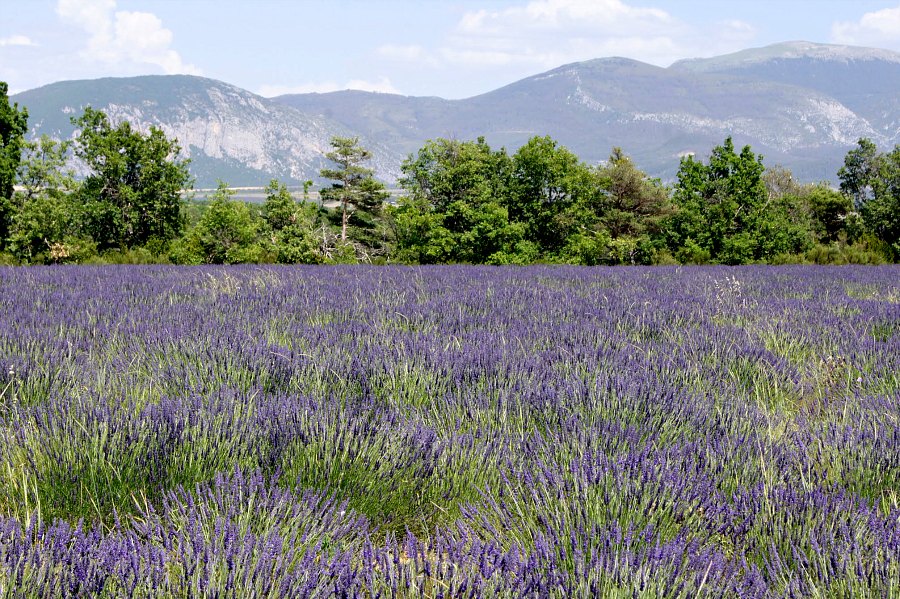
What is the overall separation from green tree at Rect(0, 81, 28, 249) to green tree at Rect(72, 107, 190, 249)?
8.15ft

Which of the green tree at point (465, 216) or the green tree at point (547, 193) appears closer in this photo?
the green tree at point (465, 216)

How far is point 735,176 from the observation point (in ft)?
87.7

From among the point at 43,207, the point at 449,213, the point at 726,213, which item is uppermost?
the point at 726,213

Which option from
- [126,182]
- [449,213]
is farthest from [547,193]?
[126,182]

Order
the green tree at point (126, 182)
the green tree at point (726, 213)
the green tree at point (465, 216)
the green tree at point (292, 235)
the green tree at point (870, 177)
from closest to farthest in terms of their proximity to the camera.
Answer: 1. the green tree at point (292, 235)
2. the green tree at point (726, 213)
3. the green tree at point (465, 216)
4. the green tree at point (126, 182)
5. the green tree at point (870, 177)

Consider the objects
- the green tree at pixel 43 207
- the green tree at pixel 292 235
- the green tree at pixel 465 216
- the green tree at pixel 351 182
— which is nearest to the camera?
the green tree at pixel 292 235

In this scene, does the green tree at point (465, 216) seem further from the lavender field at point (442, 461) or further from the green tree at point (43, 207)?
the lavender field at point (442, 461)

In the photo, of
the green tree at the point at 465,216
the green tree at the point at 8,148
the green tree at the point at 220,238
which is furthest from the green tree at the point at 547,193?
the green tree at the point at 8,148

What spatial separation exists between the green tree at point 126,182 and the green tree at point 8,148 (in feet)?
8.15

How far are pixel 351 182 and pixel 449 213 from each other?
99.2ft

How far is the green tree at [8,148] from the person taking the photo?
96.7ft

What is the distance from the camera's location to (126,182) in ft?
106

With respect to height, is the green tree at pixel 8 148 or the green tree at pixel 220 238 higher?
the green tree at pixel 8 148

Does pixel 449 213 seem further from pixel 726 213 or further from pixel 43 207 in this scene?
pixel 43 207
